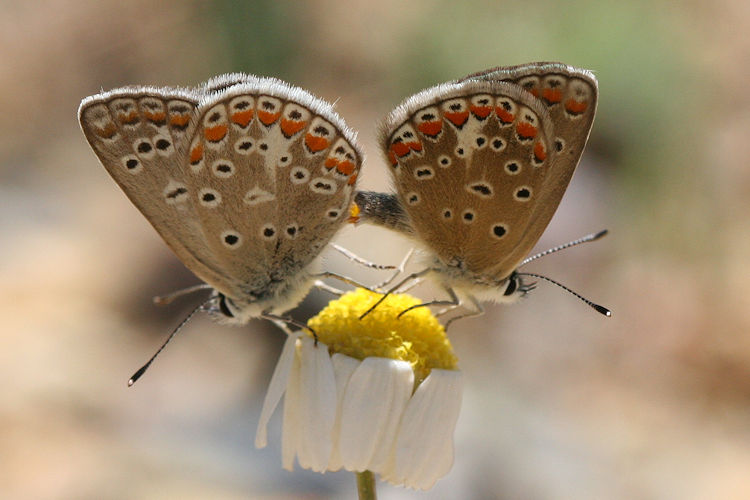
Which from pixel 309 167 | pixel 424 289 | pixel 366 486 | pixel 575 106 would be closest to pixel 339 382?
pixel 366 486

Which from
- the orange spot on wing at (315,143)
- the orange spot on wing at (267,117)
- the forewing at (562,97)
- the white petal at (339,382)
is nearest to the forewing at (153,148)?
the orange spot on wing at (267,117)

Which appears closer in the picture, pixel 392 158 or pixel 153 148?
pixel 153 148

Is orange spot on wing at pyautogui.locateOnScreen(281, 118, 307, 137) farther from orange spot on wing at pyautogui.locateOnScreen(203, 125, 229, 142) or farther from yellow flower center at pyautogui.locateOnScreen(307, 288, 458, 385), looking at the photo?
yellow flower center at pyautogui.locateOnScreen(307, 288, 458, 385)

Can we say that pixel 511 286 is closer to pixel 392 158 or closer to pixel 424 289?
pixel 392 158

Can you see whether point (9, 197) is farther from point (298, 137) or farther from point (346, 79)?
point (298, 137)

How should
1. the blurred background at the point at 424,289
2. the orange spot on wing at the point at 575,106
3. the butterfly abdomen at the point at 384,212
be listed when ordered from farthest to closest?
the blurred background at the point at 424,289, the butterfly abdomen at the point at 384,212, the orange spot on wing at the point at 575,106

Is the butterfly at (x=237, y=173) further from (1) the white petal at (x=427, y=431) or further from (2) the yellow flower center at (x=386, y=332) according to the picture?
(1) the white petal at (x=427, y=431)
